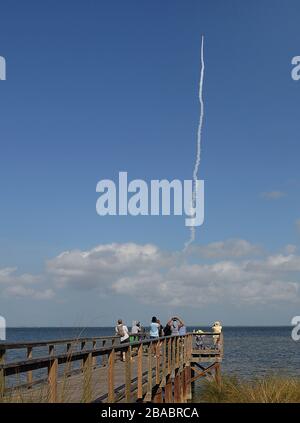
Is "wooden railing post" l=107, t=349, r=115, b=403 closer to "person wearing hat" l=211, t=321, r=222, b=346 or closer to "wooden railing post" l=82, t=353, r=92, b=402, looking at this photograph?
"wooden railing post" l=82, t=353, r=92, b=402

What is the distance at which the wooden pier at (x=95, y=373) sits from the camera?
7094 millimetres

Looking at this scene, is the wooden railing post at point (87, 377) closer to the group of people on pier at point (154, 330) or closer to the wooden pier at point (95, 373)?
the wooden pier at point (95, 373)

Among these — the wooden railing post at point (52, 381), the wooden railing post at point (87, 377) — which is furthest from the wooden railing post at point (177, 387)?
the wooden railing post at point (52, 381)

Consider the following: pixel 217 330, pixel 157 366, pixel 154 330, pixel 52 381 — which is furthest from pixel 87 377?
pixel 217 330

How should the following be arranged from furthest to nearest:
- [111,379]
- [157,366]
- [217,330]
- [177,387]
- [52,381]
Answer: [217,330] < [177,387] < [157,366] < [111,379] < [52,381]

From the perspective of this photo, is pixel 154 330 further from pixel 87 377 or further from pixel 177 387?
pixel 87 377

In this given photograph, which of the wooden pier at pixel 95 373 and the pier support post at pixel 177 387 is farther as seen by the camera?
the pier support post at pixel 177 387

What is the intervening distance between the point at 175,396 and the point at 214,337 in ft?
30.1

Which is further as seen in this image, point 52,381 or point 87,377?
point 87,377

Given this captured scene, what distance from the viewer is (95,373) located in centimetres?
1505

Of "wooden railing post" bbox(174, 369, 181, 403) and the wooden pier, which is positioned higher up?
the wooden pier

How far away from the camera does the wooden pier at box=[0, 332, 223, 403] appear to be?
23.3ft

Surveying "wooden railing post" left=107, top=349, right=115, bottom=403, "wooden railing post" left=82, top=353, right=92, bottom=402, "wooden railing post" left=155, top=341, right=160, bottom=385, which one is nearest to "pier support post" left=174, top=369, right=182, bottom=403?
"wooden railing post" left=155, top=341, right=160, bottom=385
